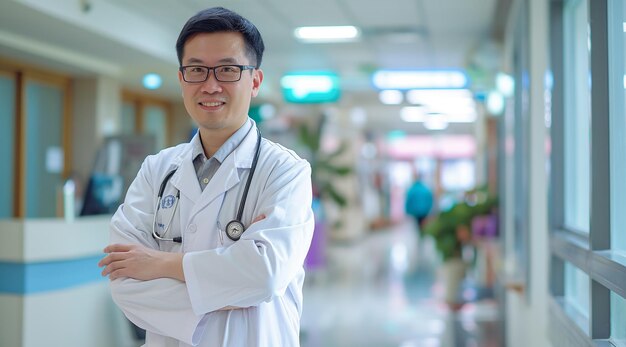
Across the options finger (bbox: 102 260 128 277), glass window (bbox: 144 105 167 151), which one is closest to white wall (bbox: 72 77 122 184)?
glass window (bbox: 144 105 167 151)

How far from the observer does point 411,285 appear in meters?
9.92

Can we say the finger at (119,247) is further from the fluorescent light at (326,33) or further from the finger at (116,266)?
the fluorescent light at (326,33)

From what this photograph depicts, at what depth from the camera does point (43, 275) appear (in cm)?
470

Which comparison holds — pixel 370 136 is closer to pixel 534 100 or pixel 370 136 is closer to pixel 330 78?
pixel 330 78

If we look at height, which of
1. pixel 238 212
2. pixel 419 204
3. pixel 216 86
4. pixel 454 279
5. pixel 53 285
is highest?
pixel 216 86

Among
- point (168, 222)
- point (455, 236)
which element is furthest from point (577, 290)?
point (455, 236)

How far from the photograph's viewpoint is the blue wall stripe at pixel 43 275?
4.57 metres

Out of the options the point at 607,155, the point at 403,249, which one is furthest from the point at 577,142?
the point at 403,249

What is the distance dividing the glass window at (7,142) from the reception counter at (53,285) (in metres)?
2.96

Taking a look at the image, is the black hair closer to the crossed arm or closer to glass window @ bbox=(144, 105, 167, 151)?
the crossed arm

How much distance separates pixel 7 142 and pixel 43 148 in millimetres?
728

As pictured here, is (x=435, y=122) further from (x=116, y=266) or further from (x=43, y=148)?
(x=116, y=266)

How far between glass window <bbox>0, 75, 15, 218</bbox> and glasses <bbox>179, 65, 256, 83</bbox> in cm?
646

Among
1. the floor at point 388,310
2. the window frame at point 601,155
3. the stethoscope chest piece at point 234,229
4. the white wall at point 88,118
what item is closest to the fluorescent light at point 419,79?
the floor at point 388,310
